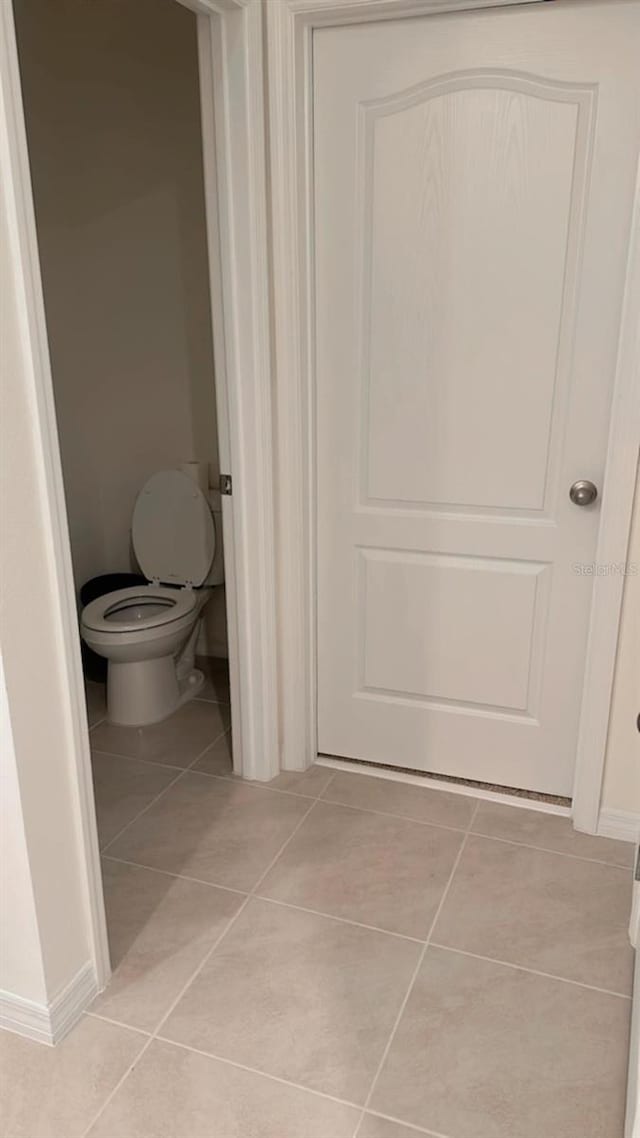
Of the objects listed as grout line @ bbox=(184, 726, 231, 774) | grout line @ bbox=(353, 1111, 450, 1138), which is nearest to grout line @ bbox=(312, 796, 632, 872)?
grout line @ bbox=(184, 726, 231, 774)

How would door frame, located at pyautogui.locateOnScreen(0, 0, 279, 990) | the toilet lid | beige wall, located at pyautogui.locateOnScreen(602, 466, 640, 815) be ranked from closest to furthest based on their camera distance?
door frame, located at pyautogui.locateOnScreen(0, 0, 279, 990) < beige wall, located at pyautogui.locateOnScreen(602, 466, 640, 815) < the toilet lid

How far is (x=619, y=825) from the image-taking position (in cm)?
218

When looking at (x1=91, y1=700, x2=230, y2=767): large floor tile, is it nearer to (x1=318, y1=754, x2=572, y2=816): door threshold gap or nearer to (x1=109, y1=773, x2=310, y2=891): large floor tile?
(x1=109, y1=773, x2=310, y2=891): large floor tile

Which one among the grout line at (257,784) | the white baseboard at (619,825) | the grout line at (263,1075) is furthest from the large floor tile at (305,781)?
the grout line at (263,1075)

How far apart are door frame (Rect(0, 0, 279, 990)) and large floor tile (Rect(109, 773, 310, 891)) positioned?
12cm

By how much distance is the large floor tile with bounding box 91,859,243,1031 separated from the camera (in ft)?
5.58

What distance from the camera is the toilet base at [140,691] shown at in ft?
9.06

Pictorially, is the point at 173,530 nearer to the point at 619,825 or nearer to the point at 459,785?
the point at 459,785

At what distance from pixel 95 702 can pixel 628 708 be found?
178 centimetres

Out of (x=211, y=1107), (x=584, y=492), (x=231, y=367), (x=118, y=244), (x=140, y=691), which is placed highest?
(x=118, y=244)

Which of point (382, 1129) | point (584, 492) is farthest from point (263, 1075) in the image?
point (584, 492)

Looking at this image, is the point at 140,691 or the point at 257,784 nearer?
the point at 257,784

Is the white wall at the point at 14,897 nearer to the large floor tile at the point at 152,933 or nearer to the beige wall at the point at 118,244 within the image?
the large floor tile at the point at 152,933

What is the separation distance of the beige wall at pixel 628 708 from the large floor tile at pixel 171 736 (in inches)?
48.5
